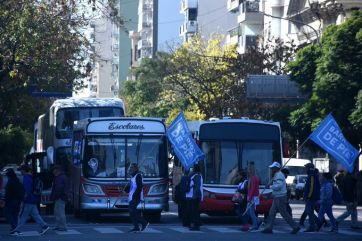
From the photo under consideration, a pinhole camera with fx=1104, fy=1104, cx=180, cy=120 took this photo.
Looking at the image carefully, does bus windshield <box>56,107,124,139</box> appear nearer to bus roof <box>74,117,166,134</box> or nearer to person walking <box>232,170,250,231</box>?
bus roof <box>74,117,166,134</box>

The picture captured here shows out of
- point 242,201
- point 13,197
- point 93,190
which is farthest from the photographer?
point 93,190

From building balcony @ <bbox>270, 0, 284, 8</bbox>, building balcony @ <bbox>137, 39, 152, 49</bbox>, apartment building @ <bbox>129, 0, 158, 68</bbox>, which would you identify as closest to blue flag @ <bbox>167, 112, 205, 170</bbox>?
building balcony @ <bbox>270, 0, 284, 8</bbox>

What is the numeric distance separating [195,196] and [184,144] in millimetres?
2687

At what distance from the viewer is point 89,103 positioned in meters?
40.2

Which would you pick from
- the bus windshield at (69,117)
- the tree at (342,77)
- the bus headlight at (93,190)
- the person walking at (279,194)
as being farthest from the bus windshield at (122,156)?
the tree at (342,77)

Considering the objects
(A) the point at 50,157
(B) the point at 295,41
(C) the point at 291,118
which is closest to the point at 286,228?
(A) the point at 50,157

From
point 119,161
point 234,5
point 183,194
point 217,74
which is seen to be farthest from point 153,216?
point 234,5

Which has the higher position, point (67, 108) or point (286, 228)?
point (67, 108)

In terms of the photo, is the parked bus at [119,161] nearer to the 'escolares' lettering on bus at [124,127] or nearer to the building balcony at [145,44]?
the 'escolares' lettering on bus at [124,127]

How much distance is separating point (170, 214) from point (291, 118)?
52.9ft

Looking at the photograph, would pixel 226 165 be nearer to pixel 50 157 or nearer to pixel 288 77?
pixel 50 157

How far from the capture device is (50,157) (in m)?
38.5

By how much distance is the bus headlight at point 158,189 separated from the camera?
30859 mm

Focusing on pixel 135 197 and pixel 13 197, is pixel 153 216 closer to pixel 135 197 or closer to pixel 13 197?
pixel 135 197
